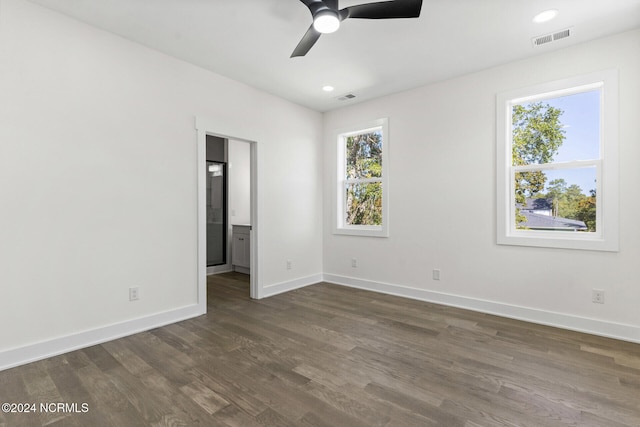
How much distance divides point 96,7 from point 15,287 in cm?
226

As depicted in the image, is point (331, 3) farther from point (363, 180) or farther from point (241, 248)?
point (241, 248)

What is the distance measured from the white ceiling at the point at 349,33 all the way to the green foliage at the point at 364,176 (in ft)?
3.85

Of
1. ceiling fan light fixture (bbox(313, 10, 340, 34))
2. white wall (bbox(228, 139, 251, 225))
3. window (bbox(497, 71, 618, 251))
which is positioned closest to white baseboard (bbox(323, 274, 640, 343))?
window (bbox(497, 71, 618, 251))

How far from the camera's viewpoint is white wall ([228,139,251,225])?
19.9ft

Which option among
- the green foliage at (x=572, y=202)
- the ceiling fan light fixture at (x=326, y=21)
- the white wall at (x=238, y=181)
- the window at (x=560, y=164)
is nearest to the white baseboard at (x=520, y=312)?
the window at (x=560, y=164)

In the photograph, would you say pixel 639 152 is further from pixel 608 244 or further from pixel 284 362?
pixel 284 362

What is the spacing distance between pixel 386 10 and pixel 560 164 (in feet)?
7.97

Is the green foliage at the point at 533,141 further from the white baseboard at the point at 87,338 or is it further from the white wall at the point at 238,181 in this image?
the white wall at the point at 238,181

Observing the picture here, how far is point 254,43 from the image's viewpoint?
3.02m

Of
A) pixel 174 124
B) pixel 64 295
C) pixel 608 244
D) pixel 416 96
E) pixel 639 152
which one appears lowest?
pixel 64 295

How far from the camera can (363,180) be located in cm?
480

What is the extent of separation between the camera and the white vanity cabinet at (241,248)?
18.6 feet

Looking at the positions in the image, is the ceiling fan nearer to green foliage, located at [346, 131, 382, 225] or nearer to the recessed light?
the recessed light

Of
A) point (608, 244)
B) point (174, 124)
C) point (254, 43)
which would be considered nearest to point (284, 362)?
point (174, 124)
